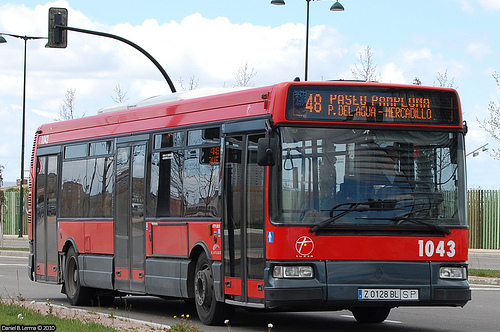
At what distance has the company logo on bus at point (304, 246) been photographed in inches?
481

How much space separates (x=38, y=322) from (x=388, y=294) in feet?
13.1

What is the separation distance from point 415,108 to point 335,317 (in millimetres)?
4029

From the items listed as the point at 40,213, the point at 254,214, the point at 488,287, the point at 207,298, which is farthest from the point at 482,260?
the point at 254,214

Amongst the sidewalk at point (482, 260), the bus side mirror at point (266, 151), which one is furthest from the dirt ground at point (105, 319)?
the sidewalk at point (482, 260)

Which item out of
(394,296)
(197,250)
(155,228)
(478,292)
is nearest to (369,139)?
(394,296)

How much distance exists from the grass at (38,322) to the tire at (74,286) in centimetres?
456

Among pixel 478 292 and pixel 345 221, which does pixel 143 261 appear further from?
pixel 478 292

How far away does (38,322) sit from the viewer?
12383mm

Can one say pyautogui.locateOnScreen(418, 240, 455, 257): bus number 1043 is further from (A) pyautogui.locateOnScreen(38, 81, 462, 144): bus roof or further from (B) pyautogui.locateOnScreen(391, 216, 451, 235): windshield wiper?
(A) pyautogui.locateOnScreen(38, 81, 462, 144): bus roof

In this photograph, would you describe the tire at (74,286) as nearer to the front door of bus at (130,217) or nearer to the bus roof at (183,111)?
the front door of bus at (130,217)

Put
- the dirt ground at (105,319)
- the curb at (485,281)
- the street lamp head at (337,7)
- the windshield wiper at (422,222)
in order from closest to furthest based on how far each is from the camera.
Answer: the dirt ground at (105,319)
the windshield wiper at (422,222)
the curb at (485,281)
the street lamp head at (337,7)

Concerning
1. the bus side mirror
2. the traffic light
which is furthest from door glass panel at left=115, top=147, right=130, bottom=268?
the traffic light

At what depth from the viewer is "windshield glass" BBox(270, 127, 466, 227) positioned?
1233 centimetres

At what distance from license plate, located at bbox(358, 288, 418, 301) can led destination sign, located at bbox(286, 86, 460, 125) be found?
1970 mm
